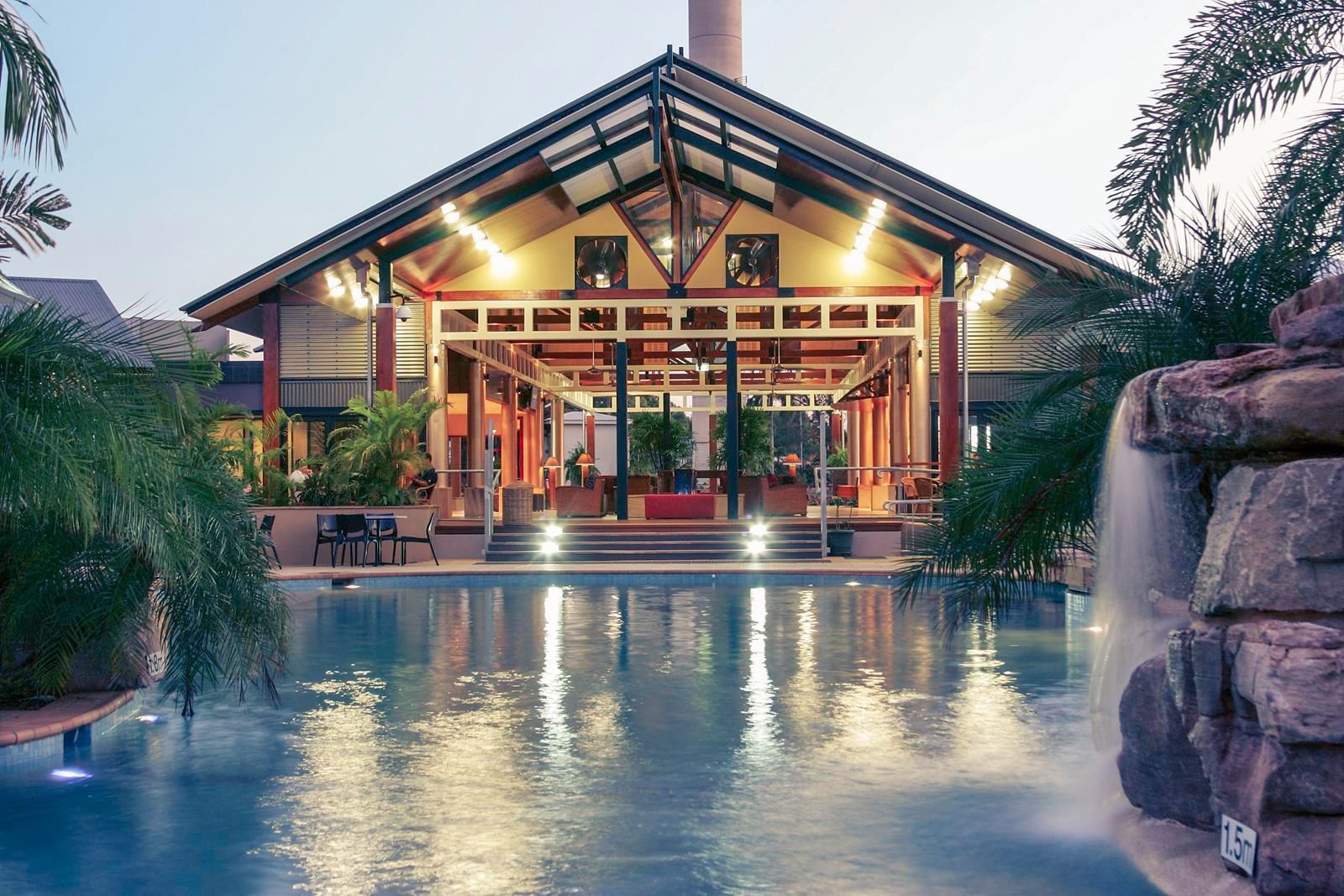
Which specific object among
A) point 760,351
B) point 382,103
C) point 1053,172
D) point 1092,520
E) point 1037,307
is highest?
point 1053,172

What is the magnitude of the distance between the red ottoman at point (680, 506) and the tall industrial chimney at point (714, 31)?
1487cm

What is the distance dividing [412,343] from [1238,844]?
18805 millimetres

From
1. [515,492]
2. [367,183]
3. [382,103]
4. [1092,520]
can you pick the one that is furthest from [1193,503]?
[367,183]

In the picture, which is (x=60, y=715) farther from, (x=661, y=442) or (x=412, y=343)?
(x=661, y=442)

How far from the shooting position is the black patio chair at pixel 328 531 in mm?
17578

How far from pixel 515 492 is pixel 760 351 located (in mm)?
7842

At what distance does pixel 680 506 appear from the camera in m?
20.9

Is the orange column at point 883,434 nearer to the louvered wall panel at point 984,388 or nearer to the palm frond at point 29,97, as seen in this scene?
the louvered wall panel at point 984,388

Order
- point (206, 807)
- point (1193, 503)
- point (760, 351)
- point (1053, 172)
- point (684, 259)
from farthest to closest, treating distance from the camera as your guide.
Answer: point (1053, 172)
point (760, 351)
point (684, 259)
point (206, 807)
point (1193, 503)

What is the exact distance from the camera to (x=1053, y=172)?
84.6 meters

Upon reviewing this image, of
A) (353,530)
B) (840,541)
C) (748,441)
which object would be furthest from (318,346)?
(748,441)

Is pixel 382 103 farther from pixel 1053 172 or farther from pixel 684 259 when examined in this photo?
pixel 1053 172

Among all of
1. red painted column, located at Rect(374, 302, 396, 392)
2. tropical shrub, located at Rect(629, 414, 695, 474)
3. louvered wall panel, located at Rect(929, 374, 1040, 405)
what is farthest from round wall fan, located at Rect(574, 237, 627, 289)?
tropical shrub, located at Rect(629, 414, 695, 474)

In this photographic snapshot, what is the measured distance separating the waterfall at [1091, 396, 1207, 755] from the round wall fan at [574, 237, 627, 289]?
647 inches
